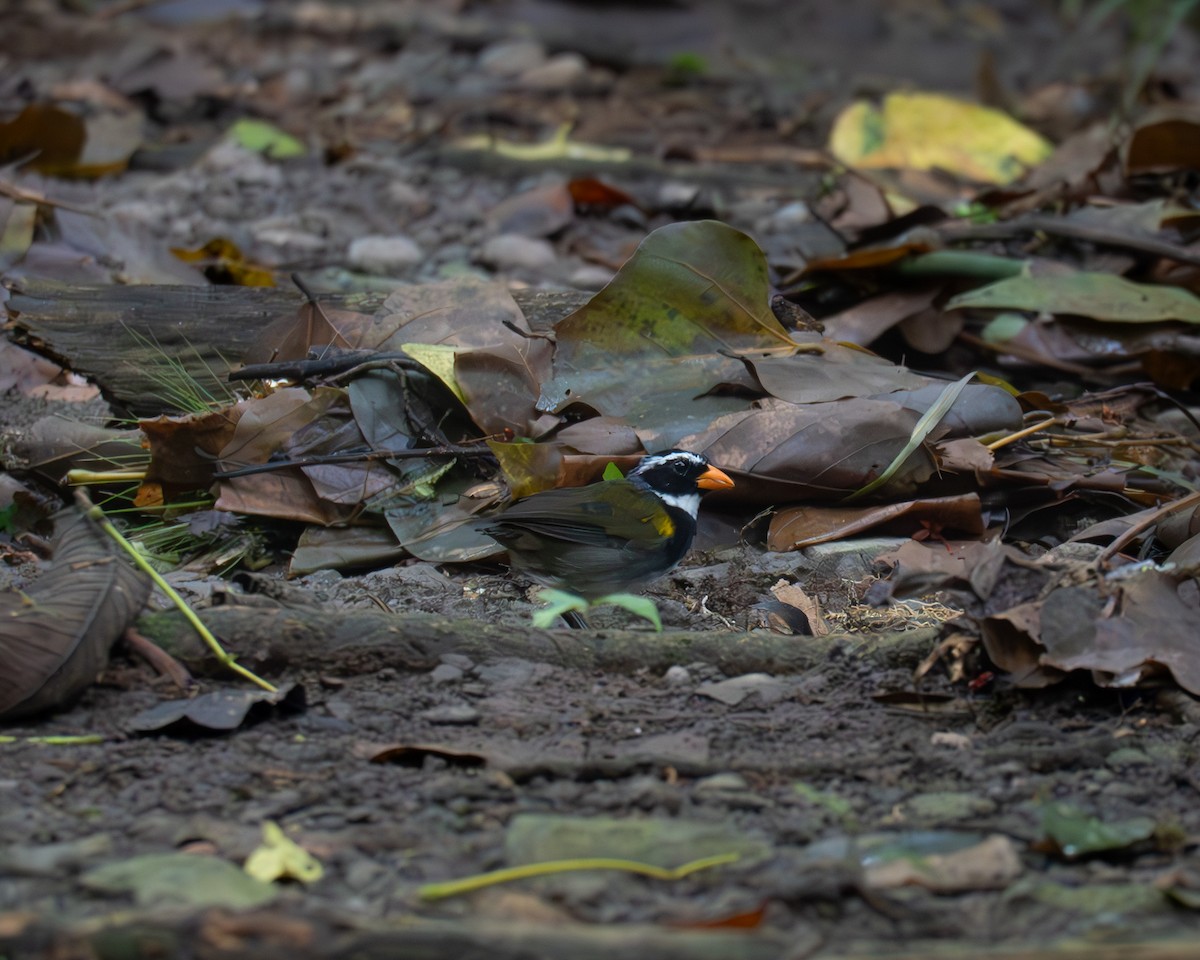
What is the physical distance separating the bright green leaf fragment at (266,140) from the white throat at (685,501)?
428 centimetres

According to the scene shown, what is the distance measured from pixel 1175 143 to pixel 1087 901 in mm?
4621

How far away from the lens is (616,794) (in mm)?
2451

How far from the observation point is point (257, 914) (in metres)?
1.87

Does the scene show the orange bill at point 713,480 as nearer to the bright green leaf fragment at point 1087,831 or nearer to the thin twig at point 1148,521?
the thin twig at point 1148,521

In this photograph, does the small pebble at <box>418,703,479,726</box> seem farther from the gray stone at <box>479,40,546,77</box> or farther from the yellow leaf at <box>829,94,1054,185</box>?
the gray stone at <box>479,40,546,77</box>

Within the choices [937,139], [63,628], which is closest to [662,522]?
[63,628]

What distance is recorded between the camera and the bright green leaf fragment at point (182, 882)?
2.00 m

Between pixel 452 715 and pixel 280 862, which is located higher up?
pixel 280 862

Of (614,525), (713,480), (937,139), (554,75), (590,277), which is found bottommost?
(614,525)

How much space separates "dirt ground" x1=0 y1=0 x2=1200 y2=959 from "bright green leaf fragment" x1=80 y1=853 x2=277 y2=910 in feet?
0.05

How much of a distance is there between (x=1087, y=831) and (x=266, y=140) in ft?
21.2

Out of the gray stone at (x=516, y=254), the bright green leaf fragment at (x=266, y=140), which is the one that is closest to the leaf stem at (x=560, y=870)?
the gray stone at (x=516, y=254)

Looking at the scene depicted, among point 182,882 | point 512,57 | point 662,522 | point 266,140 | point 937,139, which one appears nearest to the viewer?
point 182,882

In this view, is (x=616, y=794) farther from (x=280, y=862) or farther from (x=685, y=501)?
(x=685, y=501)
